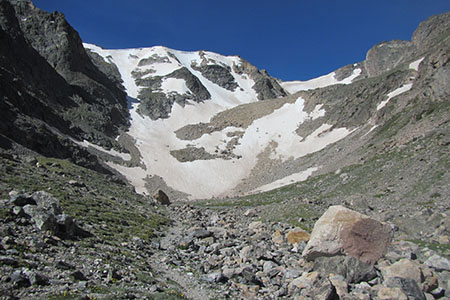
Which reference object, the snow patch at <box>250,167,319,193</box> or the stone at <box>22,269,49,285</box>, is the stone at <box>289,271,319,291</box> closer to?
the stone at <box>22,269,49,285</box>

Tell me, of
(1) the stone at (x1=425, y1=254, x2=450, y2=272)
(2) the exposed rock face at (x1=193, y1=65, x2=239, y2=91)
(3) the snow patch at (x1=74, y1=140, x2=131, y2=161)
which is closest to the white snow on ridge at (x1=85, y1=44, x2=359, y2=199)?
(3) the snow patch at (x1=74, y1=140, x2=131, y2=161)

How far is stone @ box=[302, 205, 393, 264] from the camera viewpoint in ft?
48.8

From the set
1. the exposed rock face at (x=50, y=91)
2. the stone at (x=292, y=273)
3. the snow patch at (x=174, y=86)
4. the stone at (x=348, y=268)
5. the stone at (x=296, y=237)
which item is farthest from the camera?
the snow patch at (x=174, y=86)

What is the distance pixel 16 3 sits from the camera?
371 feet

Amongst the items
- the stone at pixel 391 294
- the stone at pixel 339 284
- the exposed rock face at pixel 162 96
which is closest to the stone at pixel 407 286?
the stone at pixel 391 294

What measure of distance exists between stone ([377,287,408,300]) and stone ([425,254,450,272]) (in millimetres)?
3112

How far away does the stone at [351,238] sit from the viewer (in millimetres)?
14883

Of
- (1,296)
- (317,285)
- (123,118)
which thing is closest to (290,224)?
(317,285)

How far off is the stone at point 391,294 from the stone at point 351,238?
263cm

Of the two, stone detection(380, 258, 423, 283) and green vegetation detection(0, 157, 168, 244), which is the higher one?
green vegetation detection(0, 157, 168, 244)

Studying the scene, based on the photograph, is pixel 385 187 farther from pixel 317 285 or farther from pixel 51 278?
pixel 51 278

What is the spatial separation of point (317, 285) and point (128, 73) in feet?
616

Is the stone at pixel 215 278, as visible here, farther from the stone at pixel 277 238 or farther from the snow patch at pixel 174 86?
the snow patch at pixel 174 86

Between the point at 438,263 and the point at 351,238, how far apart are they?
3781 mm
